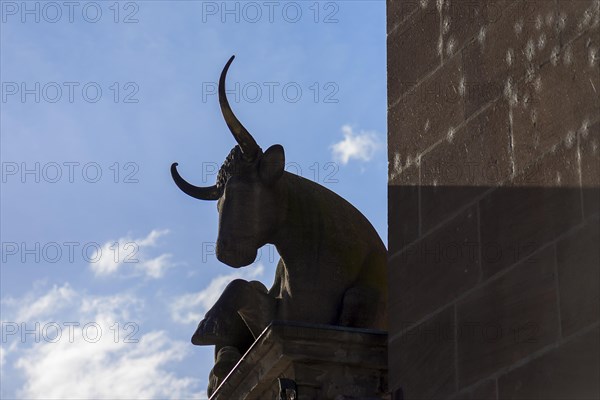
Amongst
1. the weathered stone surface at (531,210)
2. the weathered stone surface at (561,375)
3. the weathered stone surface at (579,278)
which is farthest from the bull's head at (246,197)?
the weathered stone surface at (579,278)

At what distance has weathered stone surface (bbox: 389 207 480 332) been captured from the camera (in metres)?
7.32

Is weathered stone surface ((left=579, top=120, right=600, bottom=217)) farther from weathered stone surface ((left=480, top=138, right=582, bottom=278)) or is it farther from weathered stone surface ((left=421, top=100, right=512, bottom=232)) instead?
weathered stone surface ((left=421, top=100, right=512, bottom=232))

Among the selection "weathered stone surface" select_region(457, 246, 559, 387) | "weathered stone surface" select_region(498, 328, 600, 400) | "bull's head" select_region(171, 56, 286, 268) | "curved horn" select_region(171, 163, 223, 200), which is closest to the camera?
"weathered stone surface" select_region(498, 328, 600, 400)

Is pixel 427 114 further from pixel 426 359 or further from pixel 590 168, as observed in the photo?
pixel 590 168

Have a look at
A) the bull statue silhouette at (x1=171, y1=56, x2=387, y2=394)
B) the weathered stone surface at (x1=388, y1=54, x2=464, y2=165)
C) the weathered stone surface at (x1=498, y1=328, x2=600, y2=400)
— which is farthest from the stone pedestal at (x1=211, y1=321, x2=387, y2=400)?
the weathered stone surface at (x1=498, y1=328, x2=600, y2=400)

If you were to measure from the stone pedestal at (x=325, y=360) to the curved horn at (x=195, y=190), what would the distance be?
4.89 feet

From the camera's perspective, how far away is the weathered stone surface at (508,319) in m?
6.64

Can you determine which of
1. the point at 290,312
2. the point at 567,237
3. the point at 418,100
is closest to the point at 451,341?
the point at 567,237

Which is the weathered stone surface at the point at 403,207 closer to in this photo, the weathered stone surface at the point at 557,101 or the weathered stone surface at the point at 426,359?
the weathered stone surface at the point at 426,359

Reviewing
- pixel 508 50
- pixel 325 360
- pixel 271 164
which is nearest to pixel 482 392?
pixel 325 360

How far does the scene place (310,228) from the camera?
9406mm

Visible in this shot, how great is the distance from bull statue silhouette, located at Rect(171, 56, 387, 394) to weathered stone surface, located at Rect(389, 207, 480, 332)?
122cm

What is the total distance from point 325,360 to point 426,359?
3.32 ft

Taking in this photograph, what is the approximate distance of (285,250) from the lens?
938 cm
